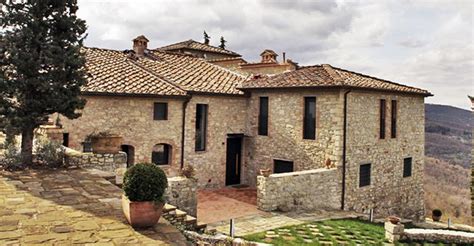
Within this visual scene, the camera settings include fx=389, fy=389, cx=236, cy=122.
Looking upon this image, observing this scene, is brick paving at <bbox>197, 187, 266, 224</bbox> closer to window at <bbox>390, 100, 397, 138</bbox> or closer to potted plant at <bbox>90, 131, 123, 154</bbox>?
potted plant at <bbox>90, 131, 123, 154</bbox>

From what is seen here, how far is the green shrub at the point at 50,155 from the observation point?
1083 cm

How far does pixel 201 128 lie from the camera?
57.7ft

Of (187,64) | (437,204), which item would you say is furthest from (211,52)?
(437,204)

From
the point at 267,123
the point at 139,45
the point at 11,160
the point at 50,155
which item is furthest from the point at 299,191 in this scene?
the point at 139,45

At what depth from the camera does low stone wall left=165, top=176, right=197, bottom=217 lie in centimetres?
1144

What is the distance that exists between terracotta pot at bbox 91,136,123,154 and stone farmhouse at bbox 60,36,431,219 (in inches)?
141

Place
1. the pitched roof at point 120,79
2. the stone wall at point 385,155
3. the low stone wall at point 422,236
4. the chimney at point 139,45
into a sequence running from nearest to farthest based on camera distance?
the low stone wall at point 422,236, the pitched roof at point 120,79, the stone wall at point 385,155, the chimney at point 139,45

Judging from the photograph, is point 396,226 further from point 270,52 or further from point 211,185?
point 270,52

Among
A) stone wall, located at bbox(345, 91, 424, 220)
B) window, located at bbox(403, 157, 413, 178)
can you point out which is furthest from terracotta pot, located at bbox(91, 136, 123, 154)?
window, located at bbox(403, 157, 413, 178)

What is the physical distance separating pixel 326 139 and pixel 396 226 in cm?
479

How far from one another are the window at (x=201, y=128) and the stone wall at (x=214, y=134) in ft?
0.61

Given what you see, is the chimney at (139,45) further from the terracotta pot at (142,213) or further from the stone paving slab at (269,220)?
the terracotta pot at (142,213)

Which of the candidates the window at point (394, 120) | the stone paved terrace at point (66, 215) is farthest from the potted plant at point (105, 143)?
the window at point (394, 120)

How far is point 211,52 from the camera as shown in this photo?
29.7 meters
